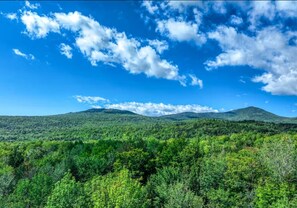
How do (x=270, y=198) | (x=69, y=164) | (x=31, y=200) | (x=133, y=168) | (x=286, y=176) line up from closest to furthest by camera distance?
(x=270, y=198) → (x=286, y=176) → (x=31, y=200) → (x=133, y=168) → (x=69, y=164)

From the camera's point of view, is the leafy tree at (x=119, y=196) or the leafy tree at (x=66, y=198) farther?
the leafy tree at (x=66, y=198)

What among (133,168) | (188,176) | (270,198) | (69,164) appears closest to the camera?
(270,198)

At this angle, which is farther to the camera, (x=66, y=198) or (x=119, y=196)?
(x=66, y=198)

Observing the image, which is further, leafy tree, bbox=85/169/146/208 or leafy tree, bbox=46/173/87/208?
leafy tree, bbox=46/173/87/208

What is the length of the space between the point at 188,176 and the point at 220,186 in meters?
7.99

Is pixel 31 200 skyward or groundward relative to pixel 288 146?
groundward

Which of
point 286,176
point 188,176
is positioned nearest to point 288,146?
point 286,176

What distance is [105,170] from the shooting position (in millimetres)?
80688

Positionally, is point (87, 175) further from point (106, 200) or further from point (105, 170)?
point (106, 200)

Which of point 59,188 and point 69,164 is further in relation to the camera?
point 69,164

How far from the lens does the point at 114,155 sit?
84.8 metres

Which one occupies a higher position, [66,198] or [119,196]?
[119,196]

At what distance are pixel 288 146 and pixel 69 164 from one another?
5706cm

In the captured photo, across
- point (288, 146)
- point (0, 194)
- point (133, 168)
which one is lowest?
point (0, 194)
